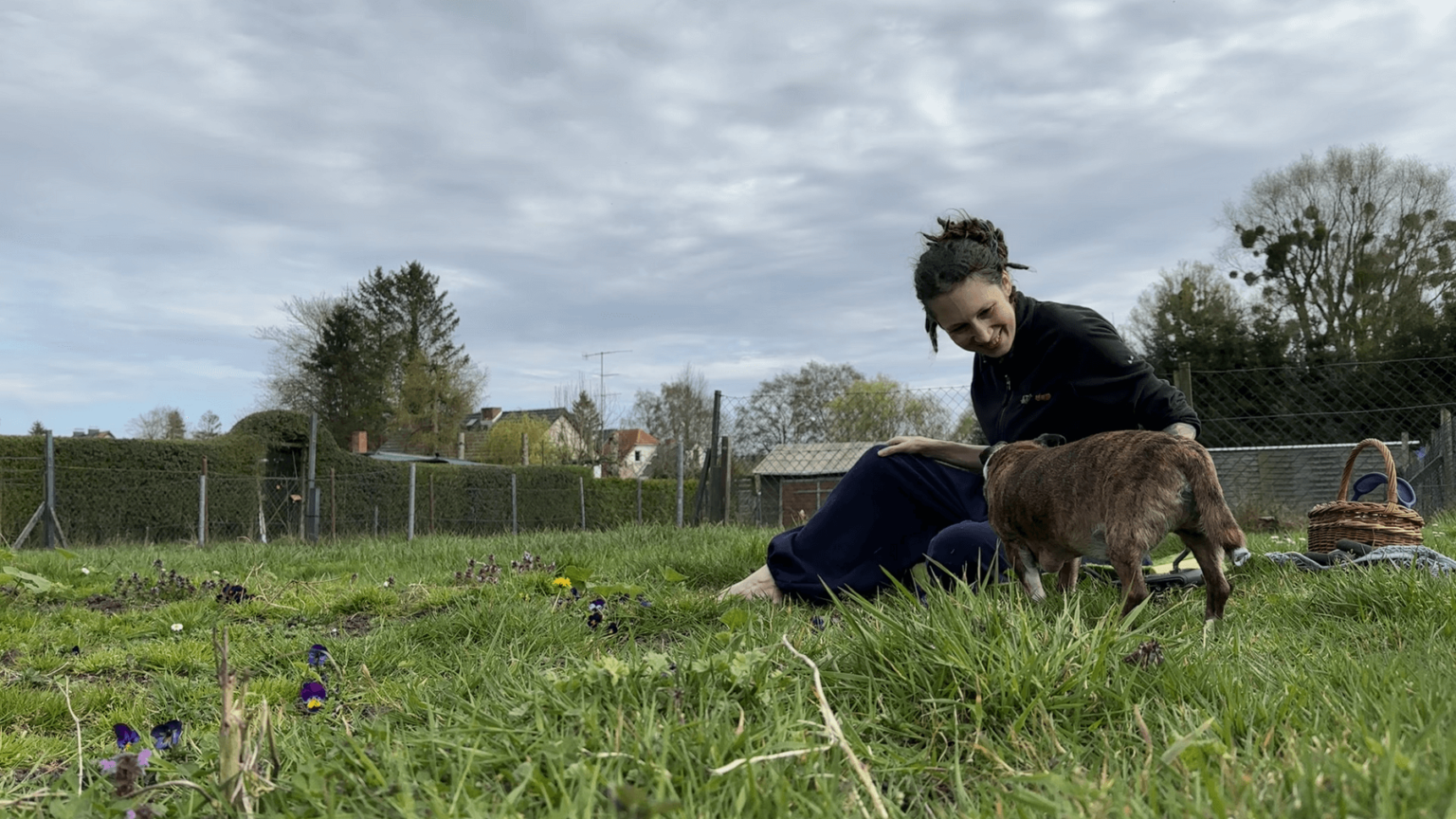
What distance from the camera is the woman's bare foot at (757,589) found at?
4.01 metres

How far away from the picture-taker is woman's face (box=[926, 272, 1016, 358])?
10.4 feet

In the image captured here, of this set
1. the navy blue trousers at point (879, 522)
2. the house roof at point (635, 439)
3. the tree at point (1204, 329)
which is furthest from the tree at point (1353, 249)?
the house roof at point (635, 439)

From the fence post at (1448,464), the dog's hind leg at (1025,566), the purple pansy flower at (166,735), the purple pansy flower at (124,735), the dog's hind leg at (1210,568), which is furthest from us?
the fence post at (1448,464)

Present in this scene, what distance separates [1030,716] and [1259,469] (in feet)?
55.1

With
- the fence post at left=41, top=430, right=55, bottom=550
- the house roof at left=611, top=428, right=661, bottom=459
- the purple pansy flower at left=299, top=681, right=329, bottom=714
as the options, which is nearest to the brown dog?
the purple pansy flower at left=299, top=681, right=329, bottom=714

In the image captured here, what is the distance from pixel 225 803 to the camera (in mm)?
1464

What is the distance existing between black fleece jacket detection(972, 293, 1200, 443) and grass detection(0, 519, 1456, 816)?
0.65m

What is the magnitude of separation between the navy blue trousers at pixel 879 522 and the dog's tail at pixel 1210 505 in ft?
4.72

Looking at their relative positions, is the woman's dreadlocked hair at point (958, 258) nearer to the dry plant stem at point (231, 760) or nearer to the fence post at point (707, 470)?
the dry plant stem at point (231, 760)

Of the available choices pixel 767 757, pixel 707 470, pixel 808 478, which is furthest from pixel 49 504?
pixel 808 478

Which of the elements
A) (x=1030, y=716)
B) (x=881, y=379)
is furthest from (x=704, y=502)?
(x=881, y=379)

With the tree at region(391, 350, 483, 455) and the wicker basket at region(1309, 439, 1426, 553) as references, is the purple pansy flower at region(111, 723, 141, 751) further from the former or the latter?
the tree at region(391, 350, 483, 455)

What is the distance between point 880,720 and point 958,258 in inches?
71.8

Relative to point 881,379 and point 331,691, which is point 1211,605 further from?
point 881,379
